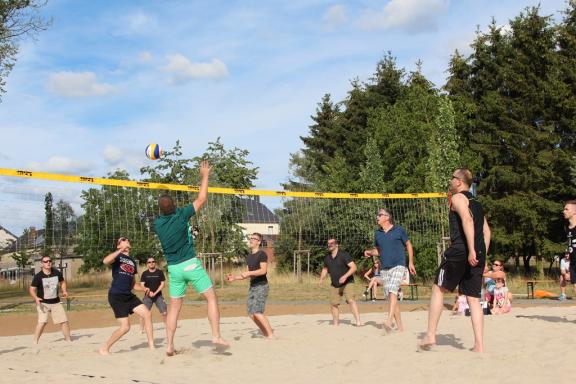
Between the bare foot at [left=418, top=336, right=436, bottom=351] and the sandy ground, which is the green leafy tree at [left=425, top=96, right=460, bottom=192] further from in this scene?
the bare foot at [left=418, top=336, right=436, bottom=351]

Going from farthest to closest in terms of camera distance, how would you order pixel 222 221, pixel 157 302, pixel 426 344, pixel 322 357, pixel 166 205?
pixel 222 221 < pixel 157 302 < pixel 166 205 < pixel 322 357 < pixel 426 344

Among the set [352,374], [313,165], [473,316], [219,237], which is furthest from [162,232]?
[313,165]

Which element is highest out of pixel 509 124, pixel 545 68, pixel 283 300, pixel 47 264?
pixel 545 68

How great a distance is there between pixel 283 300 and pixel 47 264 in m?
8.65

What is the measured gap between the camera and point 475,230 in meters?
5.82

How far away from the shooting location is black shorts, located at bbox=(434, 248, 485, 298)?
19.2 ft

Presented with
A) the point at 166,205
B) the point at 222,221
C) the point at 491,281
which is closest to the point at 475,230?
Answer: the point at 166,205

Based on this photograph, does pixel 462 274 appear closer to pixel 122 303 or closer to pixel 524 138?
pixel 122 303

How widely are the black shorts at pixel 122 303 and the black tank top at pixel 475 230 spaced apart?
12.4ft

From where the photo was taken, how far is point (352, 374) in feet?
17.4

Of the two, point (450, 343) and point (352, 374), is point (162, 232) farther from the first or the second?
point (450, 343)

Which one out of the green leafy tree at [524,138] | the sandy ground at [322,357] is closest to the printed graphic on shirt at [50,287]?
the sandy ground at [322,357]

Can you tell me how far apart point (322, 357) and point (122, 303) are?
2.57m

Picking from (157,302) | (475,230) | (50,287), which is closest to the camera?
(475,230)
